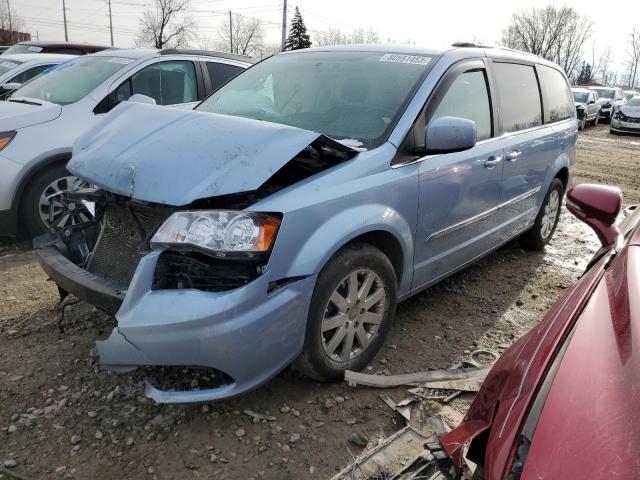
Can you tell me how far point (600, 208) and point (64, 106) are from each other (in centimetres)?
462

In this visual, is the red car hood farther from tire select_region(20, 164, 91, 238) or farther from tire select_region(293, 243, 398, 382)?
tire select_region(20, 164, 91, 238)

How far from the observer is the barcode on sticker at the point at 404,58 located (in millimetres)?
3232

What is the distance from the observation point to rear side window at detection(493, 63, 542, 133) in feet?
12.6

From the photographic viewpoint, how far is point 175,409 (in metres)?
2.56

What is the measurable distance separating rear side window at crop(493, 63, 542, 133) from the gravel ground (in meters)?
1.43

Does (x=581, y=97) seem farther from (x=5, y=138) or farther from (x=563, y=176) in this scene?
(x=5, y=138)

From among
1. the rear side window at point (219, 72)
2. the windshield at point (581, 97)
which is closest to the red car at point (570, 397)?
the rear side window at point (219, 72)

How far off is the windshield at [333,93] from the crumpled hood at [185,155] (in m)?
0.59

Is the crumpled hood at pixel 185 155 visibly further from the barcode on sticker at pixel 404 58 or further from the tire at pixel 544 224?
the tire at pixel 544 224

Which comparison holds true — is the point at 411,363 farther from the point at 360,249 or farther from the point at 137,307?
the point at 137,307

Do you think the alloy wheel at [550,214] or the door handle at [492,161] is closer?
the door handle at [492,161]

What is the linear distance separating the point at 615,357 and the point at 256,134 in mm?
1705

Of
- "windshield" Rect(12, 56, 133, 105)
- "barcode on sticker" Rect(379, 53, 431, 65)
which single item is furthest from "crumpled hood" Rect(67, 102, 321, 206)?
"windshield" Rect(12, 56, 133, 105)

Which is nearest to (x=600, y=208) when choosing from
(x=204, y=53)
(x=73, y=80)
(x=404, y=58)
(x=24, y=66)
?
(x=404, y=58)
